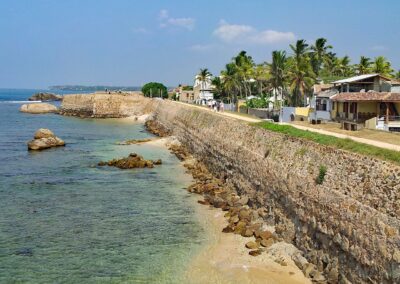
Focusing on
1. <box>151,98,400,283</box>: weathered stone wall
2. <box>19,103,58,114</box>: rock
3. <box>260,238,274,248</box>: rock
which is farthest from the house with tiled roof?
<box>19,103,58,114</box>: rock

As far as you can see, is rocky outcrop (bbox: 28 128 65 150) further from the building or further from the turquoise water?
the building

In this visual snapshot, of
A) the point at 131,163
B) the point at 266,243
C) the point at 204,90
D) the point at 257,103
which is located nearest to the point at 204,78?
the point at 204,90

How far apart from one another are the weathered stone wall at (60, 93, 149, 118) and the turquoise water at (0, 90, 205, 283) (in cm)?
6323

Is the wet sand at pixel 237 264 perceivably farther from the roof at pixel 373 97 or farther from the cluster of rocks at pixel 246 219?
the roof at pixel 373 97

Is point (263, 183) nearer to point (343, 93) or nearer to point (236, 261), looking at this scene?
point (236, 261)

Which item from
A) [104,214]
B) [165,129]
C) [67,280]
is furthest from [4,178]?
[165,129]

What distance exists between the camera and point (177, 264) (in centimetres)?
1939

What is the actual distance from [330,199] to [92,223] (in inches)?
513

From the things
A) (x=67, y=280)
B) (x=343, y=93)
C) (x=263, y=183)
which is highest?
(x=343, y=93)

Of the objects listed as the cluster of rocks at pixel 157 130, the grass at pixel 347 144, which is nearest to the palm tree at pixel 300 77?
the cluster of rocks at pixel 157 130

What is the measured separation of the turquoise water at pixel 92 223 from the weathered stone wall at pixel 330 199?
15.1ft

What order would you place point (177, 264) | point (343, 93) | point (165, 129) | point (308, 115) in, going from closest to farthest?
point (177, 264) → point (343, 93) → point (308, 115) → point (165, 129)

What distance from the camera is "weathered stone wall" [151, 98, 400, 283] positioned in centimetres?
1520

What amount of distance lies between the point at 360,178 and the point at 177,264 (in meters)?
8.49
